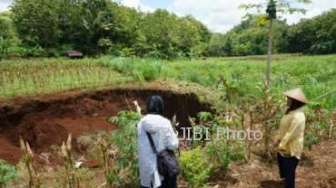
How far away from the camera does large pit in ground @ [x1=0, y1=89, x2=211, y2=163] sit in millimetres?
10375

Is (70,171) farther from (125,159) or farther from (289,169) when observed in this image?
(289,169)

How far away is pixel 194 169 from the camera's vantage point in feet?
18.3

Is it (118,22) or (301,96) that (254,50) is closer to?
(118,22)

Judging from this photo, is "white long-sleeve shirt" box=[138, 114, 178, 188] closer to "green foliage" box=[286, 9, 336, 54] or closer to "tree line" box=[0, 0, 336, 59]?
"tree line" box=[0, 0, 336, 59]

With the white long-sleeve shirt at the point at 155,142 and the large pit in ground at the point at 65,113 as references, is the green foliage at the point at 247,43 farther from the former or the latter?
the white long-sleeve shirt at the point at 155,142

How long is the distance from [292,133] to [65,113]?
705 cm

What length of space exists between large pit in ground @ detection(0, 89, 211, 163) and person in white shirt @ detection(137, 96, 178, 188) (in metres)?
5.11

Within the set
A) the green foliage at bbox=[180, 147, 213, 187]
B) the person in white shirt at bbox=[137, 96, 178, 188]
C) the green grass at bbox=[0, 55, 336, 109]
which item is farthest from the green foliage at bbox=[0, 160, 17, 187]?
the green grass at bbox=[0, 55, 336, 109]

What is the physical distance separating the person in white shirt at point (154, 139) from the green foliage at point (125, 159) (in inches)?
28.5

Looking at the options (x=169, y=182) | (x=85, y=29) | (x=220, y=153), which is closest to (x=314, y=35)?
(x=85, y=29)

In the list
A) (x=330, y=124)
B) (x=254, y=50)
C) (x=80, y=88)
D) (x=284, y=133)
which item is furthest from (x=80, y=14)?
(x=254, y=50)

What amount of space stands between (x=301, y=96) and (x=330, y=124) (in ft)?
8.97

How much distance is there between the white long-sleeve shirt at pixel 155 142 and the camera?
455 centimetres

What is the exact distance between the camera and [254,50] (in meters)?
40.4
